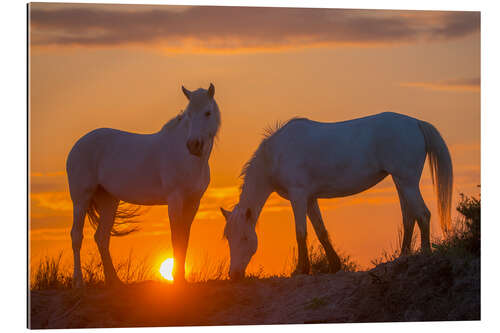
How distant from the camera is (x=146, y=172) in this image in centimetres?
940

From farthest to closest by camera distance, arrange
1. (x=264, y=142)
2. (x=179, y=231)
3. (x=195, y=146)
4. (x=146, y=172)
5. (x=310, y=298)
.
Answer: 1. (x=264, y=142)
2. (x=146, y=172)
3. (x=179, y=231)
4. (x=310, y=298)
5. (x=195, y=146)

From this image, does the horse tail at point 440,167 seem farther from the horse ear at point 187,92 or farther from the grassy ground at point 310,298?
the horse ear at point 187,92

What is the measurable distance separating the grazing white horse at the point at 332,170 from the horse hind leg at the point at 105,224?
4.70 ft

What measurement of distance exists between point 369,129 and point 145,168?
2.77 meters

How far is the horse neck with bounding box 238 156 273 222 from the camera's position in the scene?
1003 cm

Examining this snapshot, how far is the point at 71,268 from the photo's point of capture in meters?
9.55

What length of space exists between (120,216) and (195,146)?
209cm

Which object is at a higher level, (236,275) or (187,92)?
(187,92)

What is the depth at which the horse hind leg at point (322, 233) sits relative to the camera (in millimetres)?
9820

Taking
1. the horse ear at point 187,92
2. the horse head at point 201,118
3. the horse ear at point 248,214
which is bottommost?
the horse ear at point 248,214

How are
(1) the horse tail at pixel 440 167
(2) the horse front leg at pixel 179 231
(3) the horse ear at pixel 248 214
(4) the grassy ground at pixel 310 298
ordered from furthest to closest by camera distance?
(3) the horse ear at pixel 248 214 → (1) the horse tail at pixel 440 167 → (2) the horse front leg at pixel 179 231 → (4) the grassy ground at pixel 310 298

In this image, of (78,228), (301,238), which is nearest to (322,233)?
(301,238)

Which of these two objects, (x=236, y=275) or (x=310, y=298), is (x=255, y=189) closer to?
(x=236, y=275)

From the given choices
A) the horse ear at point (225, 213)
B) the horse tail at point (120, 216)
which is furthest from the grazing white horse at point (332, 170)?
the horse tail at point (120, 216)
